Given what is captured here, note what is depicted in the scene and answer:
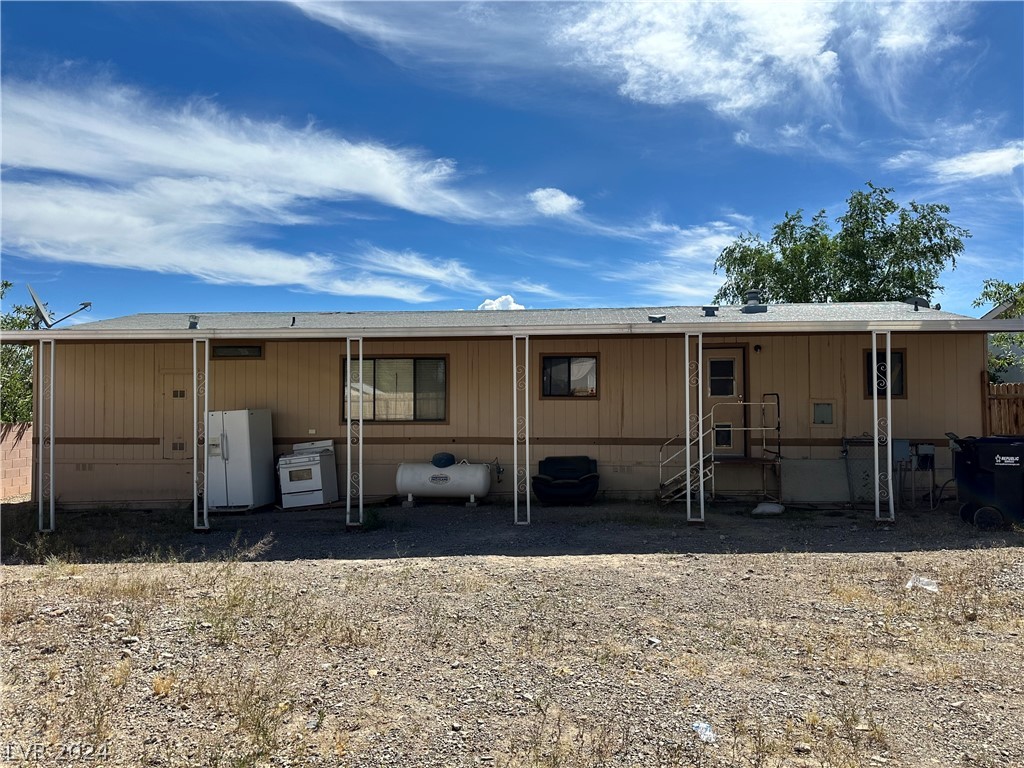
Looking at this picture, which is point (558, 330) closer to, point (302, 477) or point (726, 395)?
point (726, 395)

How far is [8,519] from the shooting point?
959cm

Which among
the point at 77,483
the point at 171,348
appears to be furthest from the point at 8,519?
the point at 171,348

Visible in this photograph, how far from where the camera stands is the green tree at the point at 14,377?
54.0 ft

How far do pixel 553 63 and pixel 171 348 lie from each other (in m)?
7.60

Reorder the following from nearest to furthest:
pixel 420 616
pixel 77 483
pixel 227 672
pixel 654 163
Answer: pixel 227 672
pixel 420 616
pixel 77 483
pixel 654 163

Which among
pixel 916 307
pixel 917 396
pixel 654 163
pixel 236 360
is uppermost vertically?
pixel 654 163

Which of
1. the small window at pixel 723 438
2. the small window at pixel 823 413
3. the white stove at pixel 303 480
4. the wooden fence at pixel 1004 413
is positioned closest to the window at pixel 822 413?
the small window at pixel 823 413

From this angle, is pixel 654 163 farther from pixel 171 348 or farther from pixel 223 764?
pixel 223 764

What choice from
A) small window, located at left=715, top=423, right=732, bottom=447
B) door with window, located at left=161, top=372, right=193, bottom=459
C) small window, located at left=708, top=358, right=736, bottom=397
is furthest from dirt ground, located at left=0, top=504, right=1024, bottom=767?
small window, located at left=708, top=358, right=736, bottom=397

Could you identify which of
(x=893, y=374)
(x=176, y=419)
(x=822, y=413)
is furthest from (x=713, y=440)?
(x=176, y=419)

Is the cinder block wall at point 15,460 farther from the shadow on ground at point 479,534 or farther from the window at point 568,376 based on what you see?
the window at point 568,376

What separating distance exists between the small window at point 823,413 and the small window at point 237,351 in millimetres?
8526

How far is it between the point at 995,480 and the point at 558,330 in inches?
215

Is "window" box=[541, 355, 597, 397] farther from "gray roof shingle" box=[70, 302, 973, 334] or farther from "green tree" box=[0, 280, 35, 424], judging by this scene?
→ "green tree" box=[0, 280, 35, 424]
